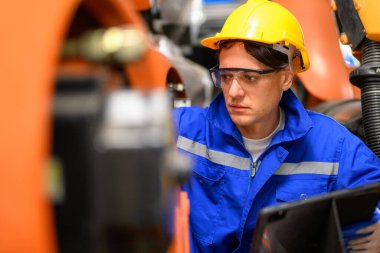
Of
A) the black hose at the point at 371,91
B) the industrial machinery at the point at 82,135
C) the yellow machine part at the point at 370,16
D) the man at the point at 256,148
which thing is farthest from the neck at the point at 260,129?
the industrial machinery at the point at 82,135

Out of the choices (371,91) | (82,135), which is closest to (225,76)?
(371,91)

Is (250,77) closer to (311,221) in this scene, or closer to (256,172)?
(256,172)

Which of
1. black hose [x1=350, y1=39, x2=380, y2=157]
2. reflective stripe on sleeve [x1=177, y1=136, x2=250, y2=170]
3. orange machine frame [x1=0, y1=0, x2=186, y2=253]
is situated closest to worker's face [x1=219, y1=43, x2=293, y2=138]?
reflective stripe on sleeve [x1=177, y1=136, x2=250, y2=170]

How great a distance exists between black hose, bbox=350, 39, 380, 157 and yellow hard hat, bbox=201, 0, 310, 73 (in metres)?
0.23

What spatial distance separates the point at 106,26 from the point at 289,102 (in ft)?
3.83

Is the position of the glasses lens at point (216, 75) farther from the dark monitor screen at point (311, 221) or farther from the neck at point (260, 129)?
the dark monitor screen at point (311, 221)

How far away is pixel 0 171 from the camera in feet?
1.37

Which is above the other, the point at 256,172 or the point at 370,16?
the point at 370,16

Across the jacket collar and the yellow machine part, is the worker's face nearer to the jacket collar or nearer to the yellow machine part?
the jacket collar

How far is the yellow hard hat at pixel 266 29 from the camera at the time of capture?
1454mm

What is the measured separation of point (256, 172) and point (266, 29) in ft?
1.62

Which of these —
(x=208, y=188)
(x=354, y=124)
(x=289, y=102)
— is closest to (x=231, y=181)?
(x=208, y=188)

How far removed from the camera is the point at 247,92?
1.49 metres

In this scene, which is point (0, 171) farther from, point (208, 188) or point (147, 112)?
point (208, 188)
